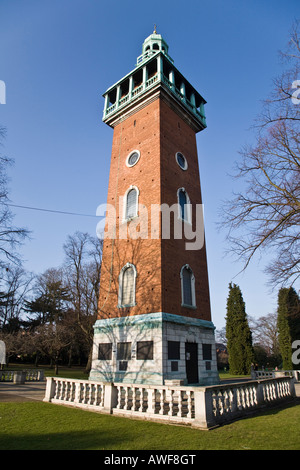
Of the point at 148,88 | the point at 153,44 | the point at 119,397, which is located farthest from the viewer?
the point at 153,44

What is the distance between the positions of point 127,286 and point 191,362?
6.01m

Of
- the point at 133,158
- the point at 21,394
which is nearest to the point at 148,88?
the point at 133,158

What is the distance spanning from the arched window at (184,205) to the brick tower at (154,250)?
8cm

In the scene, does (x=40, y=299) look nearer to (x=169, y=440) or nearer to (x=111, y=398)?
(x=111, y=398)

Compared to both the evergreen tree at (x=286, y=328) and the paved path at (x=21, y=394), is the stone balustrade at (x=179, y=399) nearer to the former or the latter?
A: the paved path at (x=21, y=394)

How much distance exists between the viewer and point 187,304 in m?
18.3

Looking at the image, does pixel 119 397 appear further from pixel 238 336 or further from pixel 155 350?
pixel 238 336

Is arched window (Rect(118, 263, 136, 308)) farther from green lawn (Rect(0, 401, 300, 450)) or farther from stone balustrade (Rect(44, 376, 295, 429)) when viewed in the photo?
green lawn (Rect(0, 401, 300, 450))

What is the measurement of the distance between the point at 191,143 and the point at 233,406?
69.6ft

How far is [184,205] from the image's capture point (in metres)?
21.2

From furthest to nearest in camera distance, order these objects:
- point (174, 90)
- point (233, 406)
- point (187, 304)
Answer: point (174, 90) → point (187, 304) → point (233, 406)

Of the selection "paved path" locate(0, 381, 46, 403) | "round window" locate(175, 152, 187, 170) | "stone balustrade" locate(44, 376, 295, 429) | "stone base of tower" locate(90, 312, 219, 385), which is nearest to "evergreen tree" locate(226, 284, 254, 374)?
"stone base of tower" locate(90, 312, 219, 385)

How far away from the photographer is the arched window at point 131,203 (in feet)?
67.6
